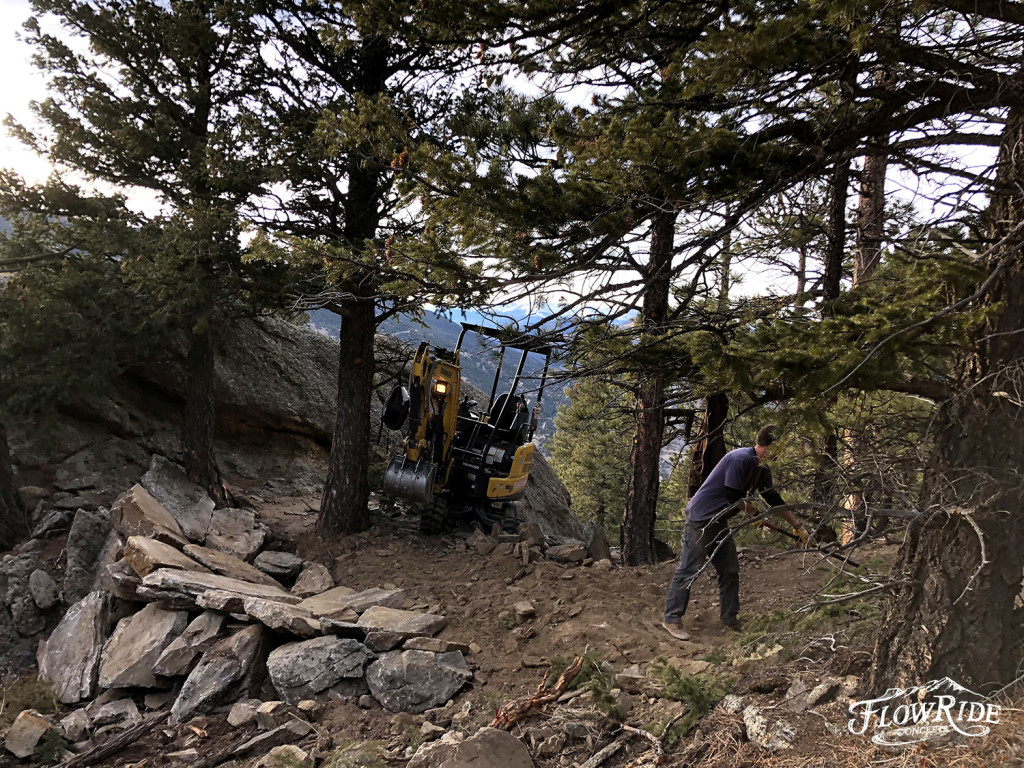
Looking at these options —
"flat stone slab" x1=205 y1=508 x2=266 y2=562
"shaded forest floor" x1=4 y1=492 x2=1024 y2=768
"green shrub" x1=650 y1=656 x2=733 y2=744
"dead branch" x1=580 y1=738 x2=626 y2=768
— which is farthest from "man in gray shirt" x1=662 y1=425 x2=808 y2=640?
"flat stone slab" x1=205 y1=508 x2=266 y2=562

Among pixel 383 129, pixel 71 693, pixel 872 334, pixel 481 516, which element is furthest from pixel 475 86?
pixel 71 693

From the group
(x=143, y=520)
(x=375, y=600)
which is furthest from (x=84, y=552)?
(x=375, y=600)

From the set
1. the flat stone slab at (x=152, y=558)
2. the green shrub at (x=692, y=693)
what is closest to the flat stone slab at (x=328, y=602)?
the flat stone slab at (x=152, y=558)

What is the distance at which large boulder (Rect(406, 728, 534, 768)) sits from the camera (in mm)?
3936

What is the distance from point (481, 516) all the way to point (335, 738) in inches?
200

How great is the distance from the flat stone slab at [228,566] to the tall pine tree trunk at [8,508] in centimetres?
322

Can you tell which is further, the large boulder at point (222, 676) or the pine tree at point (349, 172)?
the pine tree at point (349, 172)

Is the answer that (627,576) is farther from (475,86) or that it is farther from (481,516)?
(475,86)

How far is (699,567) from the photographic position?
5.98m

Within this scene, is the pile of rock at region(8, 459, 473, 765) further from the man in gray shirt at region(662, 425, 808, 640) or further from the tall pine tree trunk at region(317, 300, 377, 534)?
the man in gray shirt at region(662, 425, 808, 640)

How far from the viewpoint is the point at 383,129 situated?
181 inches

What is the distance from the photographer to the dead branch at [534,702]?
463cm

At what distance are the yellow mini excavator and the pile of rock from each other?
5.38ft

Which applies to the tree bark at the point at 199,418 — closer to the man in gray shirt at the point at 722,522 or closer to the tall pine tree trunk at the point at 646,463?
the tall pine tree trunk at the point at 646,463
